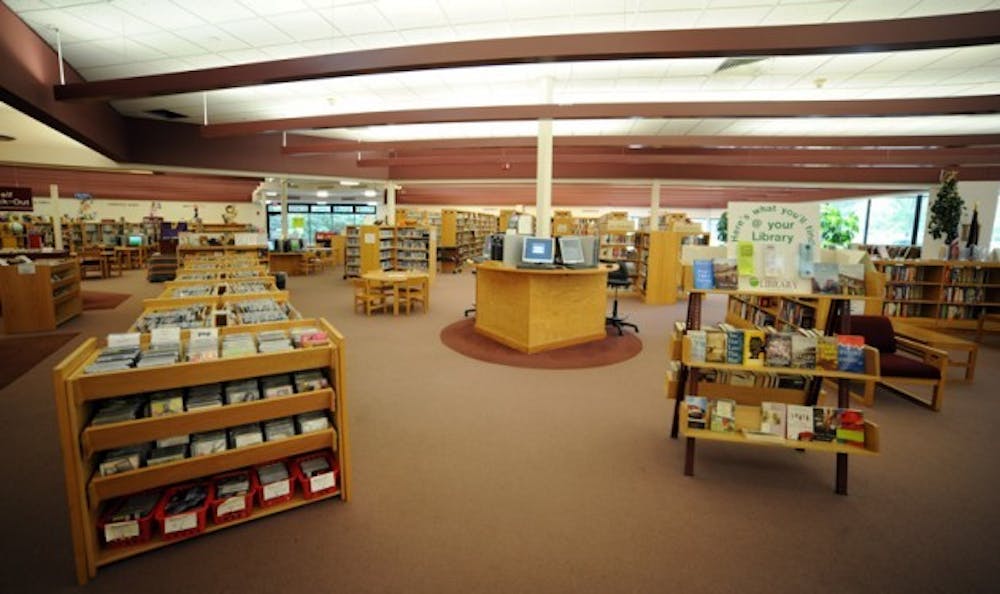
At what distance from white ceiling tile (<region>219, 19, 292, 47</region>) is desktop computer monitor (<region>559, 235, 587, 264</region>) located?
4195mm

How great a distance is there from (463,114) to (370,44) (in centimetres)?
139

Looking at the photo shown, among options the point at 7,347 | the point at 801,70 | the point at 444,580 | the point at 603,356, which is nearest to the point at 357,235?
the point at 7,347

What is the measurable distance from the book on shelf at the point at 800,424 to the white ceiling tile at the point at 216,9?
5.91m

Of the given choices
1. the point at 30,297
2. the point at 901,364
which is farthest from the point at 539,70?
the point at 30,297

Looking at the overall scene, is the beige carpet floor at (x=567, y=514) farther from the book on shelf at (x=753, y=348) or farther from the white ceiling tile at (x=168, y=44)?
the white ceiling tile at (x=168, y=44)

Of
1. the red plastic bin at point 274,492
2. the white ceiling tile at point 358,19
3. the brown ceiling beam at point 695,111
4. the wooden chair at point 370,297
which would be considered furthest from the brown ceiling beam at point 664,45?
the wooden chair at point 370,297

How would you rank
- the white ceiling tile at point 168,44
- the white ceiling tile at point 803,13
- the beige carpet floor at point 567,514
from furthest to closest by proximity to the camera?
1. the white ceiling tile at point 168,44
2. the white ceiling tile at point 803,13
3. the beige carpet floor at point 567,514

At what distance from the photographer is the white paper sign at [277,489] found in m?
2.43

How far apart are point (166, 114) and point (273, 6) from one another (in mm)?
6409

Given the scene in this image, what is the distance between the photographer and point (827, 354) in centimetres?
275

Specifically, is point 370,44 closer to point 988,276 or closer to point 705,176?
point 705,176

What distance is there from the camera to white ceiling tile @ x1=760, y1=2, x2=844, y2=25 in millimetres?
4102

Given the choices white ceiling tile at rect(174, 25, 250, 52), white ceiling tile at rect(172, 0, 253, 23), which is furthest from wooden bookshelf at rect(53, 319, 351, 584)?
white ceiling tile at rect(174, 25, 250, 52)

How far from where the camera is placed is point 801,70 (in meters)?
5.71
